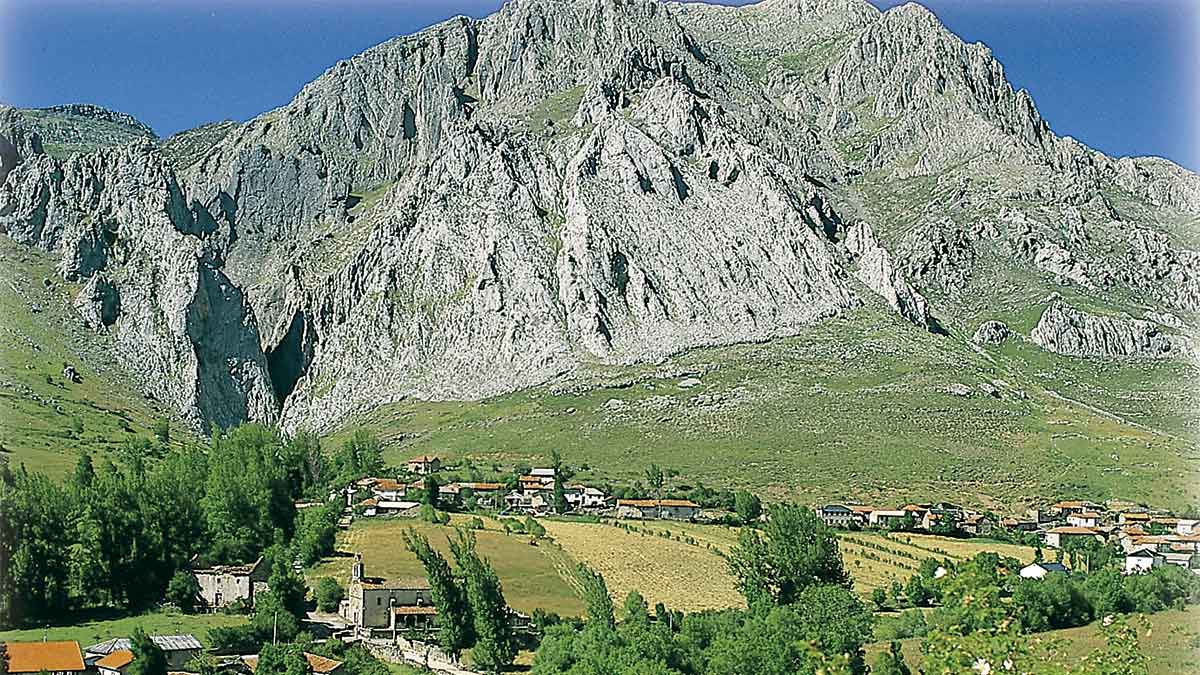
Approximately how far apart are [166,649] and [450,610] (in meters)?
13.9

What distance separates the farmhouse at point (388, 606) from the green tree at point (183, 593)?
7.68 m

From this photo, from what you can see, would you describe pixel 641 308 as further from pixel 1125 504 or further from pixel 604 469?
pixel 1125 504

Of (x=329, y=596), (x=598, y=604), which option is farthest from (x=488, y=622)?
(x=329, y=596)

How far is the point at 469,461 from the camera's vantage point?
507ft

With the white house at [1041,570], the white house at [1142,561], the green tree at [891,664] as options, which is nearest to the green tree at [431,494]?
the white house at [1041,570]

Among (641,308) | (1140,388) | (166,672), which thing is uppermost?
(641,308)

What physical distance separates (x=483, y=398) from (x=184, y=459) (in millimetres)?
85830

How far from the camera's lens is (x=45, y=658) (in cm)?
5422

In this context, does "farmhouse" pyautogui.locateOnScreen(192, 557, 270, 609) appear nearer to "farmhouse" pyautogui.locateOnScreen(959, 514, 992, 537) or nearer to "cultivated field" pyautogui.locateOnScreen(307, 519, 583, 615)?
"cultivated field" pyautogui.locateOnScreen(307, 519, 583, 615)

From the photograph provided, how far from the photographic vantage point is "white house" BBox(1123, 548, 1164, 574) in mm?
85750

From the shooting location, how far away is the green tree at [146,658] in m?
56.1

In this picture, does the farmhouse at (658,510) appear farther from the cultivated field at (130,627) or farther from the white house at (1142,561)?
the cultivated field at (130,627)

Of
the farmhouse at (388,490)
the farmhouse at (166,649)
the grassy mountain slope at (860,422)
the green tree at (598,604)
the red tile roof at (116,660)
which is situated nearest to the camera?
the red tile roof at (116,660)

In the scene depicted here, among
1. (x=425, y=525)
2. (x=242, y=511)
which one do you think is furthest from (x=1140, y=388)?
(x=242, y=511)
